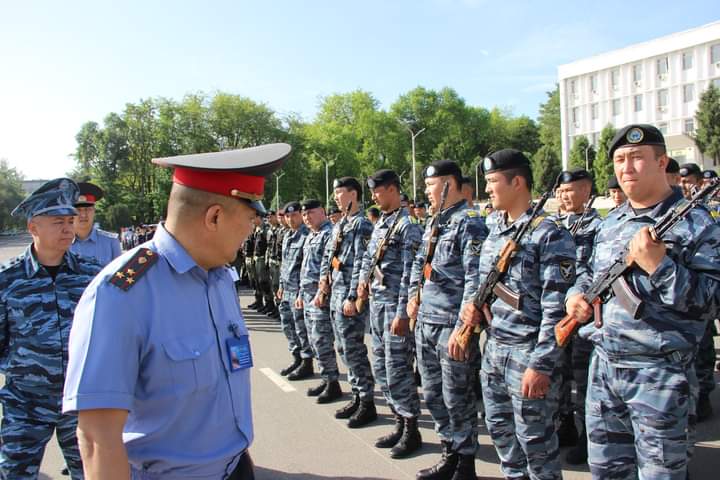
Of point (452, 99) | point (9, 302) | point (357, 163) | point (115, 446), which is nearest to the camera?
point (115, 446)

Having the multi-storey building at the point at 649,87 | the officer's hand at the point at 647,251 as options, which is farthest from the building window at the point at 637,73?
the officer's hand at the point at 647,251

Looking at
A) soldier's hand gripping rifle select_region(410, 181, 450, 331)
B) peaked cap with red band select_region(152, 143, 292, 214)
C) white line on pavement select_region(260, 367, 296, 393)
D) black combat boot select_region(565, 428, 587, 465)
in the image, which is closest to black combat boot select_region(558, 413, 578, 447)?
black combat boot select_region(565, 428, 587, 465)

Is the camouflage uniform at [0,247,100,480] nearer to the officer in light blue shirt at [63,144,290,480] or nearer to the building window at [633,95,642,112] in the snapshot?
the officer in light blue shirt at [63,144,290,480]

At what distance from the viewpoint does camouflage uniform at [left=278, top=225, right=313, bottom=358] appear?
6.35 meters

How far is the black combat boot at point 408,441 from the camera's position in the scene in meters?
4.04

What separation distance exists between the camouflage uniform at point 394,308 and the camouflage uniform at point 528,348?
44.3 inches

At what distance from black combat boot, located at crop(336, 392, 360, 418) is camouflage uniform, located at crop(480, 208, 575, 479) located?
6.56 ft

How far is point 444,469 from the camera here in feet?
11.9

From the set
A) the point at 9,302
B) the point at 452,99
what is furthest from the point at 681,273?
the point at 452,99

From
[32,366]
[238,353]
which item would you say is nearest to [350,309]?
[32,366]

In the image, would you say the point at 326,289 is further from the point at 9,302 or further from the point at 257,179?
the point at 257,179

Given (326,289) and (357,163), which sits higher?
(357,163)

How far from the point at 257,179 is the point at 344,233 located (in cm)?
369

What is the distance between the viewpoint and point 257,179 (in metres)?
1.69
